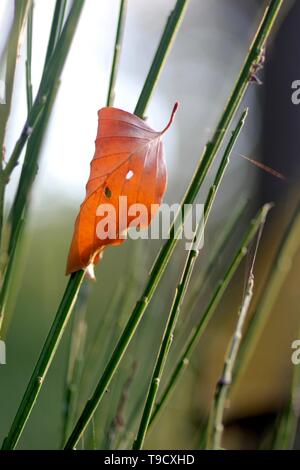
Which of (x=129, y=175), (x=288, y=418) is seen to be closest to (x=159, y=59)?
(x=129, y=175)

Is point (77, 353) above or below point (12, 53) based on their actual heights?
below

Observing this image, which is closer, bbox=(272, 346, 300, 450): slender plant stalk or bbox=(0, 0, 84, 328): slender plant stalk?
bbox=(0, 0, 84, 328): slender plant stalk

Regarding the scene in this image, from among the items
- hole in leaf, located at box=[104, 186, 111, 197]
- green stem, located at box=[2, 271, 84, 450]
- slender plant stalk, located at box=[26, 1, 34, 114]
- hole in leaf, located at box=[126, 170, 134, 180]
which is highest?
slender plant stalk, located at box=[26, 1, 34, 114]

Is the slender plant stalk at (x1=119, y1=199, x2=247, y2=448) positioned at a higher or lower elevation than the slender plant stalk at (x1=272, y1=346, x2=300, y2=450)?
higher

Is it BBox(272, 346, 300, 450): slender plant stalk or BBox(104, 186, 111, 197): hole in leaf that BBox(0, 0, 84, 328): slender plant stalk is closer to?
BBox(104, 186, 111, 197): hole in leaf

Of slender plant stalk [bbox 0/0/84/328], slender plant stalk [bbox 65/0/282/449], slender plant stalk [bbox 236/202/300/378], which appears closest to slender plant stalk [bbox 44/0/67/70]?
slender plant stalk [bbox 0/0/84/328]

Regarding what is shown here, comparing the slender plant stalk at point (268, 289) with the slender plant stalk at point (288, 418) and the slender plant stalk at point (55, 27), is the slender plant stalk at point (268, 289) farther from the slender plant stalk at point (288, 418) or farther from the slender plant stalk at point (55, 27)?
the slender plant stalk at point (55, 27)

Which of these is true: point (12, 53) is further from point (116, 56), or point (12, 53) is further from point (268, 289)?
point (268, 289)
